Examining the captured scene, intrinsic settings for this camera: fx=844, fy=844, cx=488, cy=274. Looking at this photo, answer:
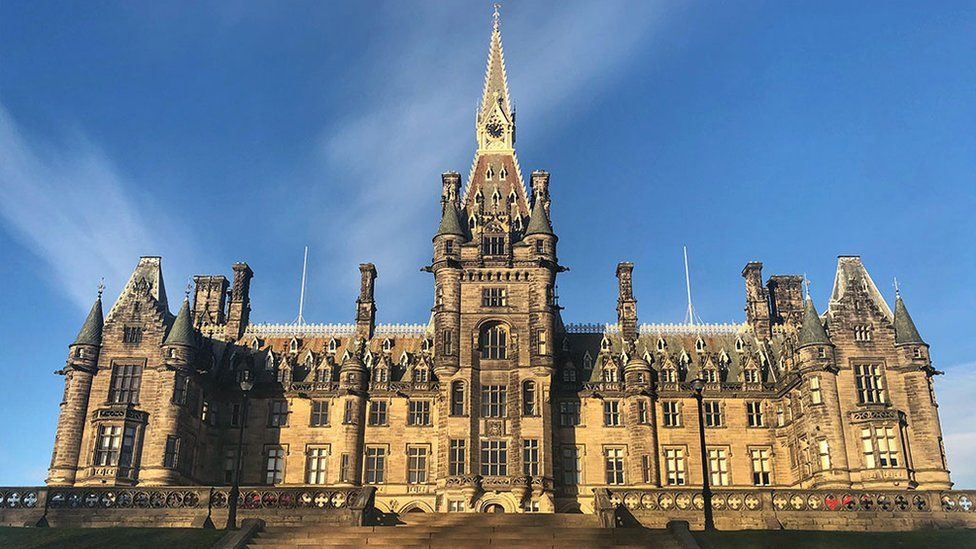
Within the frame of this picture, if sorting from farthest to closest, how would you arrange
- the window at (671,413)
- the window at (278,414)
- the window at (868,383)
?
the window at (278,414), the window at (671,413), the window at (868,383)

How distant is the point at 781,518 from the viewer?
137ft

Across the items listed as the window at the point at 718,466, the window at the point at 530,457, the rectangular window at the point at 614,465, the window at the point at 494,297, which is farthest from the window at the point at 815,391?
the window at the point at 494,297

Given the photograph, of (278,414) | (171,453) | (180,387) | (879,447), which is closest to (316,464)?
(278,414)

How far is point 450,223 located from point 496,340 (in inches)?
379

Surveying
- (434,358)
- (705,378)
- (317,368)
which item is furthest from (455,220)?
(705,378)

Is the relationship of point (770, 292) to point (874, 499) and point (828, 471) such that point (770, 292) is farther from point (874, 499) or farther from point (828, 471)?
point (874, 499)

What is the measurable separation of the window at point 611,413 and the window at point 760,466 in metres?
10.1

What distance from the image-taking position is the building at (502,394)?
5500 cm

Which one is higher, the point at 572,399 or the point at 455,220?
the point at 455,220

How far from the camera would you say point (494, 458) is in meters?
57.4

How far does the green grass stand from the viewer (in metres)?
35.1

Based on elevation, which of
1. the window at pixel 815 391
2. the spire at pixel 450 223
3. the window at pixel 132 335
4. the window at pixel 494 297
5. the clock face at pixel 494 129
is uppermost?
the clock face at pixel 494 129

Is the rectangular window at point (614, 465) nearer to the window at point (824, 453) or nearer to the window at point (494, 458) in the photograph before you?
the window at point (494, 458)

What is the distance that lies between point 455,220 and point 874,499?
33868 millimetres
